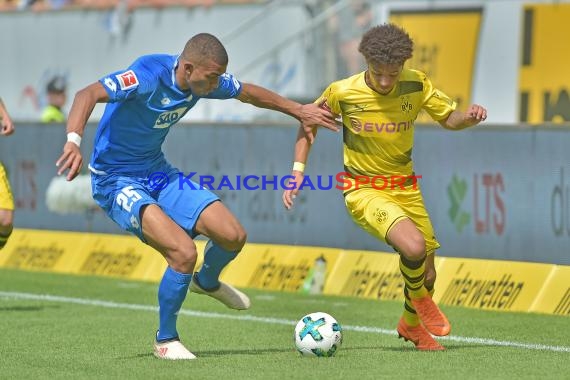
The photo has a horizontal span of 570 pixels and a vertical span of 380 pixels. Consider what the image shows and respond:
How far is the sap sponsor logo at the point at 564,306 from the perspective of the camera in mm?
11766

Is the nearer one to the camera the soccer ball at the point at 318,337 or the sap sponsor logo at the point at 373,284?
the soccer ball at the point at 318,337

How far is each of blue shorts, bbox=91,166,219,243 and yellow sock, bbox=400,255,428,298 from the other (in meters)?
1.40

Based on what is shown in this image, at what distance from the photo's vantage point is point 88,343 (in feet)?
34.2

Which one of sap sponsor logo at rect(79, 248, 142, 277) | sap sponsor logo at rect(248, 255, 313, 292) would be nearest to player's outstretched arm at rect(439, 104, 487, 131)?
sap sponsor logo at rect(248, 255, 313, 292)

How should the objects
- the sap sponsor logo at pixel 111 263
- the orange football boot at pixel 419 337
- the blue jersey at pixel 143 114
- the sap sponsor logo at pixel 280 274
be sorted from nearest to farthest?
the blue jersey at pixel 143 114
the orange football boot at pixel 419 337
the sap sponsor logo at pixel 280 274
the sap sponsor logo at pixel 111 263

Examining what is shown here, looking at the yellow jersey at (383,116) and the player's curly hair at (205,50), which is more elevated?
the player's curly hair at (205,50)

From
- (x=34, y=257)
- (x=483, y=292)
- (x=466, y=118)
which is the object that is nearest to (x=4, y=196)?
(x=34, y=257)

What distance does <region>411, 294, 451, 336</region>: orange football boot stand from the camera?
32.3 ft

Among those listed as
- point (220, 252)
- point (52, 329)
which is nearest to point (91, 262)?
point (52, 329)

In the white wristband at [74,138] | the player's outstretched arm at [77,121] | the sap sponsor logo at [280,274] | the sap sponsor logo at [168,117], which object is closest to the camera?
the player's outstretched arm at [77,121]

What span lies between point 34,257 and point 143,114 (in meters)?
7.25

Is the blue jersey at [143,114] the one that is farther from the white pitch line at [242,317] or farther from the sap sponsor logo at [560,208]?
the sap sponsor logo at [560,208]

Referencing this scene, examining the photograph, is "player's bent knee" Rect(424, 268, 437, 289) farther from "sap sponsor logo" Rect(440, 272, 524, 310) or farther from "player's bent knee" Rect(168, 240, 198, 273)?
"sap sponsor logo" Rect(440, 272, 524, 310)

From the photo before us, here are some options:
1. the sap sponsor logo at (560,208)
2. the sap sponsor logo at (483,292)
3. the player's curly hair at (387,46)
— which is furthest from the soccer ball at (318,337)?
the sap sponsor logo at (560,208)
